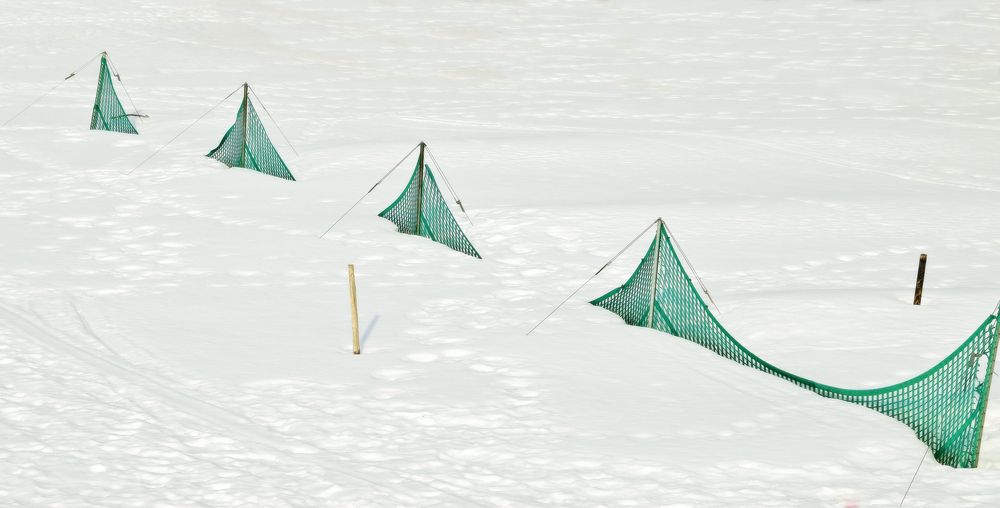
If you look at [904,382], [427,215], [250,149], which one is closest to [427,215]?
[427,215]

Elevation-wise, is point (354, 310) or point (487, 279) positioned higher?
point (487, 279)

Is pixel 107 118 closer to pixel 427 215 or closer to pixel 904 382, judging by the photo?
pixel 427 215

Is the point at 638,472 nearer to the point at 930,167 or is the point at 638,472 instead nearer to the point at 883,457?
the point at 883,457

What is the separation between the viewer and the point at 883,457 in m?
8.96

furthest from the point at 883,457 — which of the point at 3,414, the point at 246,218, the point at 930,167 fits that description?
the point at 930,167

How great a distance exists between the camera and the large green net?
15.0 metres

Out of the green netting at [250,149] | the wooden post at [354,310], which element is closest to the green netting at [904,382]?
the wooden post at [354,310]

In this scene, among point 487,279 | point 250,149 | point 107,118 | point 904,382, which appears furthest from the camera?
point 107,118

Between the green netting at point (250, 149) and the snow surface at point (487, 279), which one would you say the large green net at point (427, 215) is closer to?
the snow surface at point (487, 279)

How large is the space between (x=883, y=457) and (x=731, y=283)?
488cm

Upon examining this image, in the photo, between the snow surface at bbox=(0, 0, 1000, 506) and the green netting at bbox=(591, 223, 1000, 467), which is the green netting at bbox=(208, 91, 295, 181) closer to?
the snow surface at bbox=(0, 0, 1000, 506)

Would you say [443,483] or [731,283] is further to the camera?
[731,283]

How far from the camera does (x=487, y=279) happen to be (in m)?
13.8

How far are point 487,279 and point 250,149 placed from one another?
6917mm
